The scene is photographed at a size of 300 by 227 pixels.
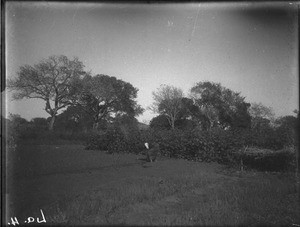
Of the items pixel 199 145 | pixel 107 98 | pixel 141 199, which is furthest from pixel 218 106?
pixel 141 199

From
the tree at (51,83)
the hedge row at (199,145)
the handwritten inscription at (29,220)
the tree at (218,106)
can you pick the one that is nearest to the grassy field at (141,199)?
the handwritten inscription at (29,220)

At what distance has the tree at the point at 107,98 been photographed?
1281 inches

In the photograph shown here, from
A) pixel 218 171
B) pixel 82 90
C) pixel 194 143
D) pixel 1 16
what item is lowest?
pixel 218 171

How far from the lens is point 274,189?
6.77 m

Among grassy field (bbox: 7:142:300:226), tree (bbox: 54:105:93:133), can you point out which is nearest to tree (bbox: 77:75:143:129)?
tree (bbox: 54:105:93:133)

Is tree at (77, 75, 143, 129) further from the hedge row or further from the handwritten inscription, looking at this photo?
the handwritten inscription

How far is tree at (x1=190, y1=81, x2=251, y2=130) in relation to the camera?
43.1m

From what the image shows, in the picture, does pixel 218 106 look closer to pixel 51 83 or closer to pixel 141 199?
pixel 51 83

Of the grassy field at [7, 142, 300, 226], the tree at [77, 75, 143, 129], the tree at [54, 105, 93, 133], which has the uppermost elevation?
the tree at [77, 75, 143, 129]

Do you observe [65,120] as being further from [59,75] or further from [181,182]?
[181,182]

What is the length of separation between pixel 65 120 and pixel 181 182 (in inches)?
1321

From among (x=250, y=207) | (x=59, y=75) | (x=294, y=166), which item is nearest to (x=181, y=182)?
(x=250, y=207)

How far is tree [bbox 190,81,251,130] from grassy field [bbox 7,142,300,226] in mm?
36259

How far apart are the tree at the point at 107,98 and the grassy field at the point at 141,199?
24.0 meters
